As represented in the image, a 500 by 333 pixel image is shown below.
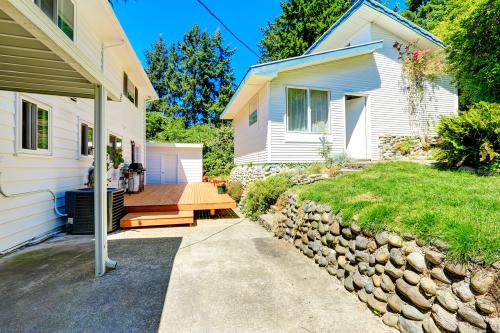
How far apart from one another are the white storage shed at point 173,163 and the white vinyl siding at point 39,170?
25.9 feet

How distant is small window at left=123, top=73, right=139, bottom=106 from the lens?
30.4 ft

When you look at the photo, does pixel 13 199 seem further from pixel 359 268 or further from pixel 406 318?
pixel 406 318

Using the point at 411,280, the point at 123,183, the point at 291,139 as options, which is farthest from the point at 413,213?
the point at 123,183

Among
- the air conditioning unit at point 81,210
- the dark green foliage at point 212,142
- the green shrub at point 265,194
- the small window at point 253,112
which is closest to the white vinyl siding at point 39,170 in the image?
the air conditioning unit at point 81,210

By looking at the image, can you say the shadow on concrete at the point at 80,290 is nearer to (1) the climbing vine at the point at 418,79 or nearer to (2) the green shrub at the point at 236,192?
(2) the green shrub at the point at 236,192

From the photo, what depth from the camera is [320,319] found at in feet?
8.07

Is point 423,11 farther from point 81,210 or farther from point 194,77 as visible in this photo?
point 81,210

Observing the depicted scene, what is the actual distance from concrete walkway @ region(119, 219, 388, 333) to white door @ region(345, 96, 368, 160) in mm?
6190

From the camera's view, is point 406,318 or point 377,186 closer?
point 406,318

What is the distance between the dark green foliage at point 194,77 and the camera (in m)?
26.1

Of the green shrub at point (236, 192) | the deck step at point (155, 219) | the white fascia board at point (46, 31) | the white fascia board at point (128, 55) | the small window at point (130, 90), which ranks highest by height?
the white fascia board at point (128, 55)

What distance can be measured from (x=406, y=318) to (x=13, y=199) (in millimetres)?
5687

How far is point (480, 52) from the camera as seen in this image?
7.93 meters

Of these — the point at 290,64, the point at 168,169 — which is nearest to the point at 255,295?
the point at 290,64
